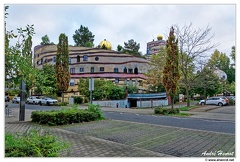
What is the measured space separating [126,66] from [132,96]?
42.1 ft

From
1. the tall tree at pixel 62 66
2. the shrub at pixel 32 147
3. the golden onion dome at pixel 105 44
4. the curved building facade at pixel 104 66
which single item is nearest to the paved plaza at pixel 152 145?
the shrub at pixel 32 147

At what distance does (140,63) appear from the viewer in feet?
145

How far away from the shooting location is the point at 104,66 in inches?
1670

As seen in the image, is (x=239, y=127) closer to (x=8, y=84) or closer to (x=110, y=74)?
(x=8, y=84)

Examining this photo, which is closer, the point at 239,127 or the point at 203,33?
the point at 239,127

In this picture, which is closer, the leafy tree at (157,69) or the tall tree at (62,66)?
the tall tree at (62,66)

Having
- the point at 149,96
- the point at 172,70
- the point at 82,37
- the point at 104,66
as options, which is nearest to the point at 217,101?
the point at 149,96

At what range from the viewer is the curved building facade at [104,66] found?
4219 centimetres

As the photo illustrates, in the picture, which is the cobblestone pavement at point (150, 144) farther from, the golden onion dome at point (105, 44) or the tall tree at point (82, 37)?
the tall tree at point (82, 37)

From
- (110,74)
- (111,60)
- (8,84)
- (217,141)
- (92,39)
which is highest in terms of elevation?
(92,39)

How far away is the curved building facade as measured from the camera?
4219cm

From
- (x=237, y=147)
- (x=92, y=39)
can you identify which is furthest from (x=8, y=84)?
(x=92, y=39)

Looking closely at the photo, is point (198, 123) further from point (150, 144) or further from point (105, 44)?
point (105, 44)

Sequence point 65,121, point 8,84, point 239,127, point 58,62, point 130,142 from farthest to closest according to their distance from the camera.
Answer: point 58,62 < point 65,121 < point 130,142 < point 239,127 < point 8,84
